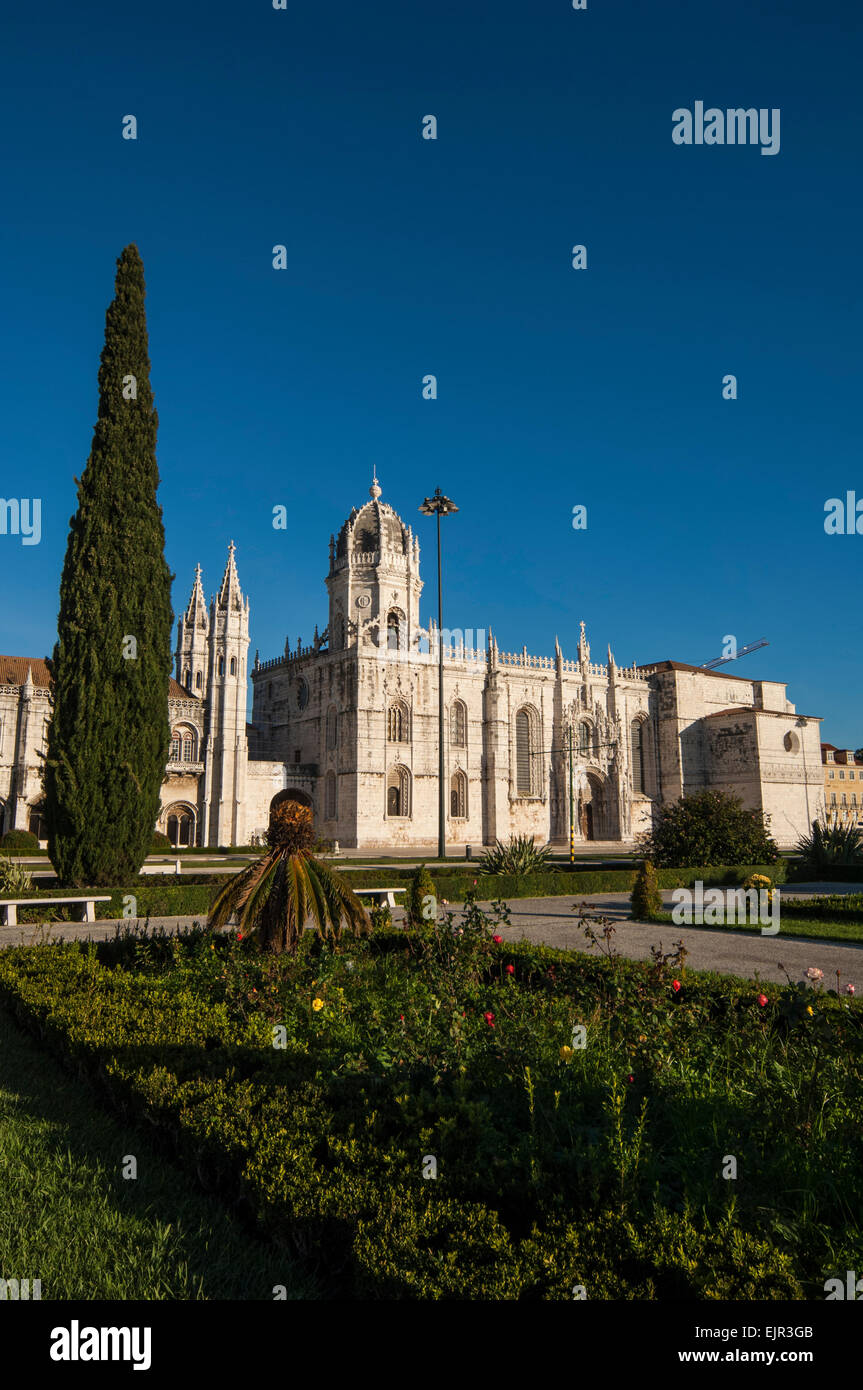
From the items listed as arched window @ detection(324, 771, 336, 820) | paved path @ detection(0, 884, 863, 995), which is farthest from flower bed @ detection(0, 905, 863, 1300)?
arched window @ detection(324, 771, 336, 820)

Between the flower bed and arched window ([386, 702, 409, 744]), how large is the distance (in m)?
41.0

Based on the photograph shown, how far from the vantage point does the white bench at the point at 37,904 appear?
52.4ft

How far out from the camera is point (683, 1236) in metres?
3.27

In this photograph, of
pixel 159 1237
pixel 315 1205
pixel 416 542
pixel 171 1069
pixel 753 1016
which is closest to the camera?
pixel 315 1205

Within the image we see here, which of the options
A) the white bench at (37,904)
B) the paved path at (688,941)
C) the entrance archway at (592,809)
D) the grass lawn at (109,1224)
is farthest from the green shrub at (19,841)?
the entrance archway at (592,809)

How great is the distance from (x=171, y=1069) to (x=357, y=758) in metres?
41.2

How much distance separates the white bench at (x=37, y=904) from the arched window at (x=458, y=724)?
36.3m

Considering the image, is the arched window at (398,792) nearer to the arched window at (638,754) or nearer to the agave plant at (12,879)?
the arched window at (638,754)

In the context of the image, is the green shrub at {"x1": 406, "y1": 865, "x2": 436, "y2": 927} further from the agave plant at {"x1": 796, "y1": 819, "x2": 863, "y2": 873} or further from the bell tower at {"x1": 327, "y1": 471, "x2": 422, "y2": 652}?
the bell tower at {"x1": 327, "y1": 471, "x2": 422, "y2": 652}

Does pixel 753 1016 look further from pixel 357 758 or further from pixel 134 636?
pixel 357 758

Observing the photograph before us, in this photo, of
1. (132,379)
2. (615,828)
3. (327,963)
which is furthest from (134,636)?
(615,828)

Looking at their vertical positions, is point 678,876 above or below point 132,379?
below

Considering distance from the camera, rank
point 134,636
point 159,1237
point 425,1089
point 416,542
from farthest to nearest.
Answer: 1. point 416,542
2. point 134,636
3. point 425,1089
4. point 159,1237

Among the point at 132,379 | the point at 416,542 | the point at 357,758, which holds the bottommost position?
the point at 357,758
